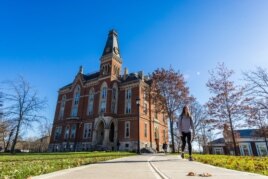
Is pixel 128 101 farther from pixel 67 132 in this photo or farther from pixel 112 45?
pixel 67 132

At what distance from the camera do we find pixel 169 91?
82.5 feet

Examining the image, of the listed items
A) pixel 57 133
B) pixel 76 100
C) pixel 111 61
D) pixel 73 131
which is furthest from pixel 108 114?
pixel 57 133

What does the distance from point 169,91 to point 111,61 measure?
15970mm

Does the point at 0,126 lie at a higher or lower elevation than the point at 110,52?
lower

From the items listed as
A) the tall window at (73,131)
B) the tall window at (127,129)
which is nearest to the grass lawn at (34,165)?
the tall window at (127,129)

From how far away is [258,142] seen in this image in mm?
41469

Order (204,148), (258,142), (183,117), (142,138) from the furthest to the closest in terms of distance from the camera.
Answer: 1. (204,148)
2. (258,142)
3. (142,138)
4. (183,117)

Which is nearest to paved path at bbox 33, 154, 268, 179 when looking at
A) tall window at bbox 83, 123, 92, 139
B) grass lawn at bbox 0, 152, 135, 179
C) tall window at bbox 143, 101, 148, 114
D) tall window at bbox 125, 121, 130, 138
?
grass lawn at bbox 0, 152, 135, 179

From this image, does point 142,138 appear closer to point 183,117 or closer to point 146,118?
point 146,118

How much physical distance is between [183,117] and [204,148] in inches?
1755

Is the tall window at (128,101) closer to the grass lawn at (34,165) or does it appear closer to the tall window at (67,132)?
the tall window at (67,132)

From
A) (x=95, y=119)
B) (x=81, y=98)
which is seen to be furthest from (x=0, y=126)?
(x=81, y=98)

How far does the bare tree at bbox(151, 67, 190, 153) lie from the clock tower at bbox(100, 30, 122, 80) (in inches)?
482

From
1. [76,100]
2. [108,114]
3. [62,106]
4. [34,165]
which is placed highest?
[76,100]
